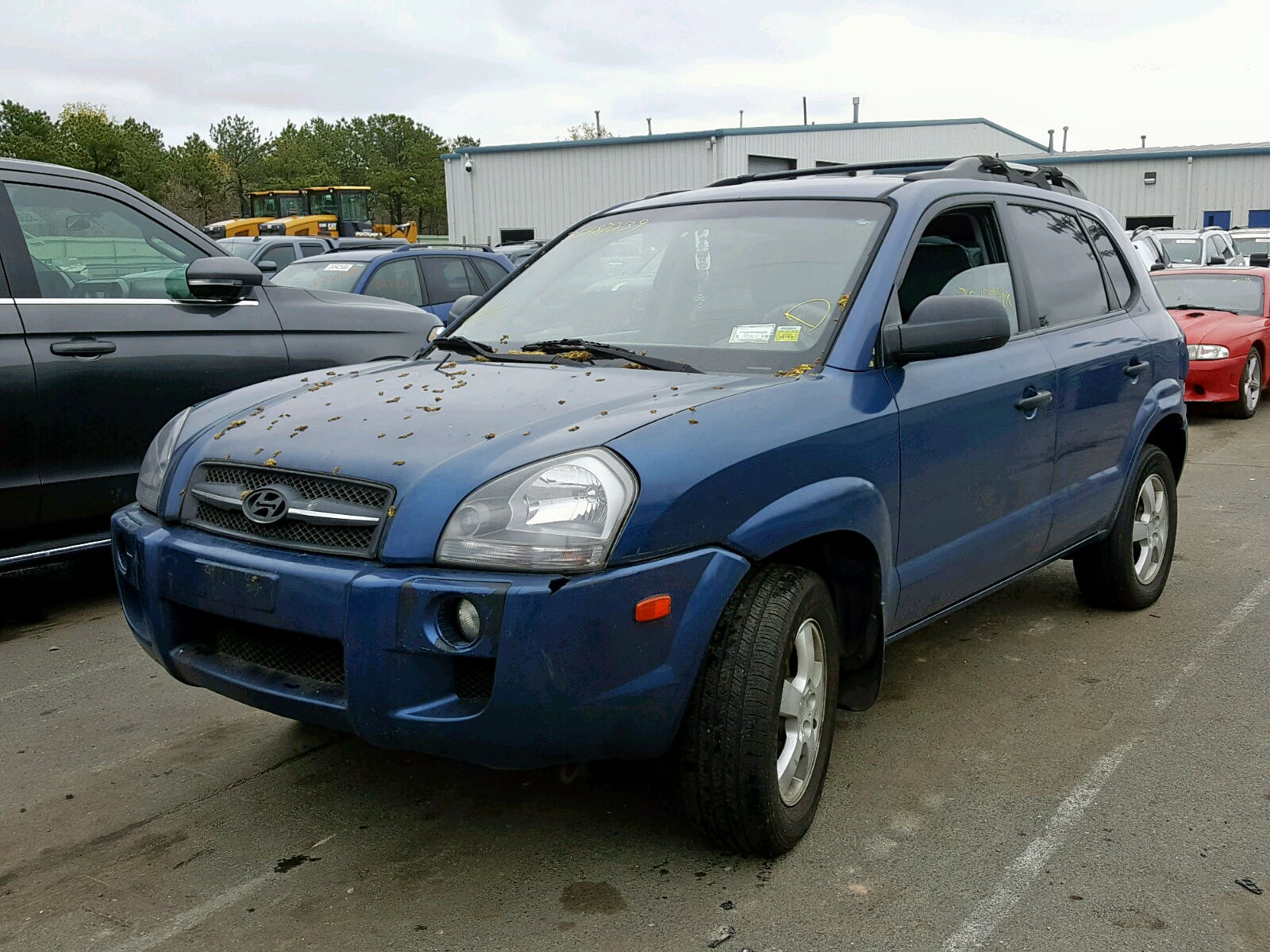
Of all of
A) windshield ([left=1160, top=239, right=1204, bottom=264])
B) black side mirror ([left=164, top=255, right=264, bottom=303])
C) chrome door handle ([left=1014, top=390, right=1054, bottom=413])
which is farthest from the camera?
windshield ([left=1160, top=239, right=1204, bottom=264])

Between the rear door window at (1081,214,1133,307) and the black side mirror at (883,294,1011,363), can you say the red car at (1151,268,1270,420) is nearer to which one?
the rear door window at (1081,214,1133,307)

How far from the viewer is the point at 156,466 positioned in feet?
11.0

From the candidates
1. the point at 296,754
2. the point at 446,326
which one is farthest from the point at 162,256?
the point at 296,754

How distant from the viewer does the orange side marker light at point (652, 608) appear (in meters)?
2.61

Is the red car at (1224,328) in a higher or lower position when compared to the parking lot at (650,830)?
higher

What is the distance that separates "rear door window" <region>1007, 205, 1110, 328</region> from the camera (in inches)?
172

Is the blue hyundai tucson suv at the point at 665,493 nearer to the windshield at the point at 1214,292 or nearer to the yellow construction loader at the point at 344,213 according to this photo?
the windshield at the point at 1214,292

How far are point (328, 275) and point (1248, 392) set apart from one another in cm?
913

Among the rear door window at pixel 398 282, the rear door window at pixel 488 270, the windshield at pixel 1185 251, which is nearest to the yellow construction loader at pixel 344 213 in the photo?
the windshield at pixel 1185 251

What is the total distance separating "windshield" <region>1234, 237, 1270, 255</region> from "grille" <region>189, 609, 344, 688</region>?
24.9 metres

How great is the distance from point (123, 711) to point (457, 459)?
7.07 ft

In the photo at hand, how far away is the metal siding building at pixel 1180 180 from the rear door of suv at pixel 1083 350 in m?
38.2

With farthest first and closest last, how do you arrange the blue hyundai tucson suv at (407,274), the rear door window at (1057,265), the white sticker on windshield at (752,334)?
1. the blue hyundai tucson suv at (407,274)
2. the rear door window at (1057,265)
3. the white sticker on windshield at (752,334)

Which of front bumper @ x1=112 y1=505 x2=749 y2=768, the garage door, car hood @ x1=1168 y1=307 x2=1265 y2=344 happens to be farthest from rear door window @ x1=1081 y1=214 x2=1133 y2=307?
the garage door
